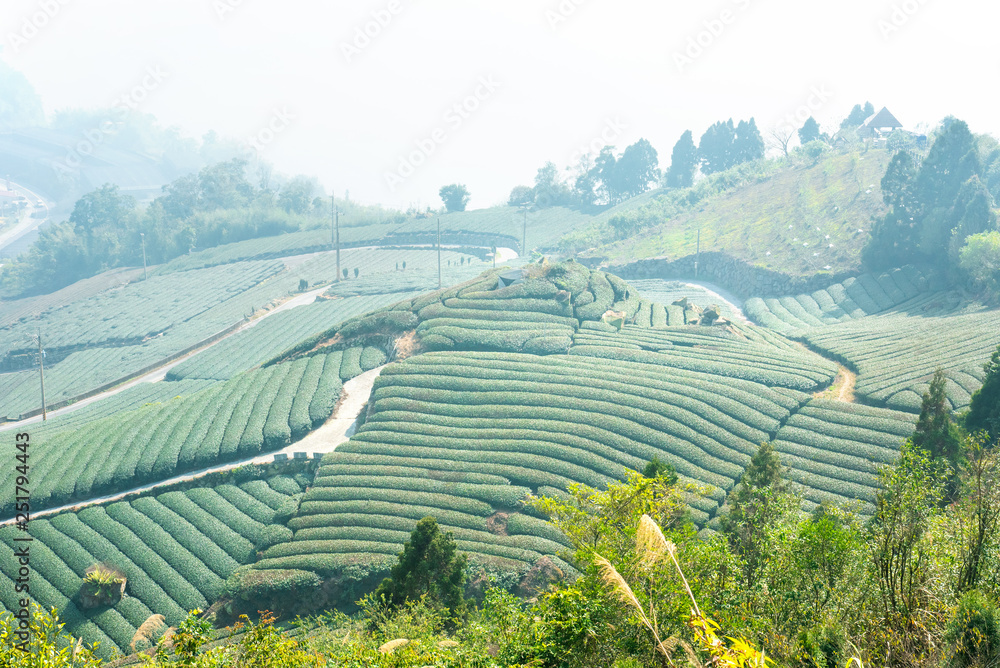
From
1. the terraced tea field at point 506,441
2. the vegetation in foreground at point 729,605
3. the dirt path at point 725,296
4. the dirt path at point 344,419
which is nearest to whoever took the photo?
the vegetation in foreground at point 729,605

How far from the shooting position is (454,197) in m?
146

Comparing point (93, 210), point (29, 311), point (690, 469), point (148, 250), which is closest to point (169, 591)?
point (690, 469)

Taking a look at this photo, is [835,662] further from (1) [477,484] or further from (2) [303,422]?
(2) [303,422]

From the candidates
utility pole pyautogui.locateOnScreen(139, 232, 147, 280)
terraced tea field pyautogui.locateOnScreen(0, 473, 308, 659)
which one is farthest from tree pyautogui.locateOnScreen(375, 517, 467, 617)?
utility pole pyautogui.locateOnScreen(139, 232, 147, 280)

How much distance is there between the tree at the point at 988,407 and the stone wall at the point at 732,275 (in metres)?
46.6

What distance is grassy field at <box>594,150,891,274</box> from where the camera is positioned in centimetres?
8525

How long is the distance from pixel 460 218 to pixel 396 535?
107m

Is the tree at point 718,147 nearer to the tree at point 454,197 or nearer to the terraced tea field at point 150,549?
the tree at point 454,197

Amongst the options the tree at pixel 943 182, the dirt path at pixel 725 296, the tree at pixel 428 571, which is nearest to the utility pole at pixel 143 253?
the dirt path at pixel 725 296

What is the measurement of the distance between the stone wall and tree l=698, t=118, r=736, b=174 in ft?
142

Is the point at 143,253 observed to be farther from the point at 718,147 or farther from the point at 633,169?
the point at 718,147

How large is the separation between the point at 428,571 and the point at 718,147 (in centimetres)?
12090

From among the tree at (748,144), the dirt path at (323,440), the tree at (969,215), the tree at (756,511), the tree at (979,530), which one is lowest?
the dirt path at (323,440)

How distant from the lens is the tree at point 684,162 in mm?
133625
